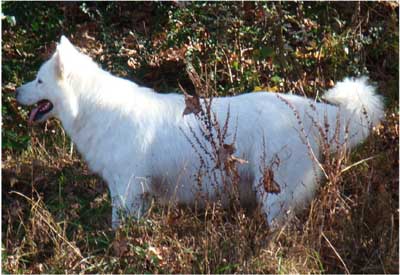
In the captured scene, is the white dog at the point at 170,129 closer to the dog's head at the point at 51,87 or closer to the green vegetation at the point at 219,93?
the dog's head at the point at 51,87

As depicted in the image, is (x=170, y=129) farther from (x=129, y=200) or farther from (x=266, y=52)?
(x=266, y=52)

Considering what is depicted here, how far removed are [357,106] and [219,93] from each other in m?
2.26

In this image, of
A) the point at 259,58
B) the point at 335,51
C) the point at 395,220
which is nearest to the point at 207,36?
the point at 259,58

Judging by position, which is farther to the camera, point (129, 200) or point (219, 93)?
point (219, 93)

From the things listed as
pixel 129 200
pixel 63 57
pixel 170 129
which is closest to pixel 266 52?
pixel 170 129

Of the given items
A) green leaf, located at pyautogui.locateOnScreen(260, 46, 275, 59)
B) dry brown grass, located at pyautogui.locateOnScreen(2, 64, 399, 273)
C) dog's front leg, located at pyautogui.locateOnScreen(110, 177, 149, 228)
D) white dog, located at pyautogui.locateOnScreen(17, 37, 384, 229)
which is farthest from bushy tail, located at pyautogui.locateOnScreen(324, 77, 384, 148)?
green leaf, located at pyautogui.locateOnScreen(260, 46, 275, 59)

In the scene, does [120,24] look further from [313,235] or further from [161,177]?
[313,235]

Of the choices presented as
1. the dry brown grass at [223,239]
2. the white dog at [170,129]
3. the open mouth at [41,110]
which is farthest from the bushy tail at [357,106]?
the open mouth at [41,110]

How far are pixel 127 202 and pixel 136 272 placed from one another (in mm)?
1039

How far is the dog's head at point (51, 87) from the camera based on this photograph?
21.1 ft

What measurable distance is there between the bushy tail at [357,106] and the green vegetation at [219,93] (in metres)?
0.36

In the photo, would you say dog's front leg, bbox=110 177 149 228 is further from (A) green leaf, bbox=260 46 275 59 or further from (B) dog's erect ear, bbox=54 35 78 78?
(A) green leaf, bbox=260 46 275 59

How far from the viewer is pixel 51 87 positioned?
6.49 metres

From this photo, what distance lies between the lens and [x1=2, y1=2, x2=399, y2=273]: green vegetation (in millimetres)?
5414
